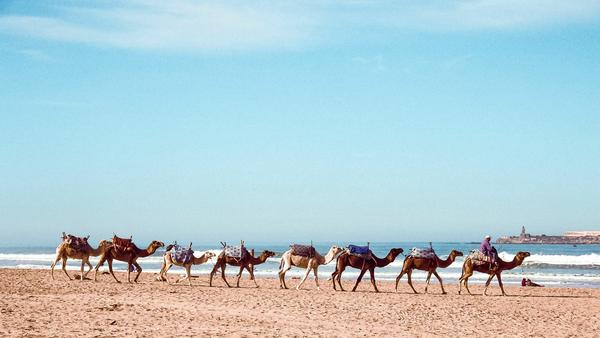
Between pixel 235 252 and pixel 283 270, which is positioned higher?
pixel 235 252

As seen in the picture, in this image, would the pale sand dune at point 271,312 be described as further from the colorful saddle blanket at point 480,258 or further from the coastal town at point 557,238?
the coastal town at point 557,238

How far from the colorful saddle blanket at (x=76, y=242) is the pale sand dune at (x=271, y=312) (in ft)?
7.31

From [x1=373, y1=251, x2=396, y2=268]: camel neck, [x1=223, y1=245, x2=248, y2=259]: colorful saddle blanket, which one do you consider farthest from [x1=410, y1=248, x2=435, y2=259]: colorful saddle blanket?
[x1=223, y1=245, x2=248, y2=259]: colorful saddle blanket

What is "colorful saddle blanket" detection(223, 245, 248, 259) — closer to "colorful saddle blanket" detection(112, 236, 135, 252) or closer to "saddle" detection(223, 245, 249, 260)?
"saddle" detection(223, 245, 249, 260)

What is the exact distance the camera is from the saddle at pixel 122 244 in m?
26.5

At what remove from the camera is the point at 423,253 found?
83.6 feet

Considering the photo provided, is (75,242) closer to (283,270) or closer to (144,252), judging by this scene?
(144,252)

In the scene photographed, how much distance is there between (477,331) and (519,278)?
22936mm

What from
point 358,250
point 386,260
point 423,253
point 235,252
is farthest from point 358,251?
point 235,252

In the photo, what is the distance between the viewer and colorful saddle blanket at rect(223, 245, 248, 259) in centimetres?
2643

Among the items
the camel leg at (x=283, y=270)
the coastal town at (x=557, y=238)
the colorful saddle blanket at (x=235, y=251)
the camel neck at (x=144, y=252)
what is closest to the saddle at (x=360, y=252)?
the camel leg at (x=283, y=270)

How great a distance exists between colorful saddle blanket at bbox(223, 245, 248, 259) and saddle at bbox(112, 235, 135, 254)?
127 inches

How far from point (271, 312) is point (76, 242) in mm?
11649

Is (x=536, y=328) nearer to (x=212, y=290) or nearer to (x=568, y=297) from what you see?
(x=568, y=297)
